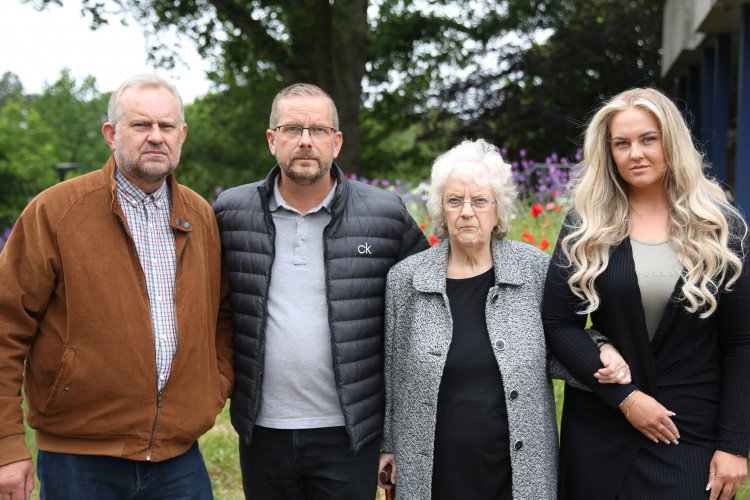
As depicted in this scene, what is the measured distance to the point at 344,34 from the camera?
13.5 meters

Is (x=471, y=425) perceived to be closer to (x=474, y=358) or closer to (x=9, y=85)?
(x=474, y=358)

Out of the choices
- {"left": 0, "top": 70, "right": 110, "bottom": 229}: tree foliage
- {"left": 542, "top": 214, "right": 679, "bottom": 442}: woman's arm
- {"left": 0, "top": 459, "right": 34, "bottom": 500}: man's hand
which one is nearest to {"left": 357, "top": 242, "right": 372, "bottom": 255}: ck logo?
{"left": 542, "top": 214, "right": 679, "bottom": 442}: woman's arm

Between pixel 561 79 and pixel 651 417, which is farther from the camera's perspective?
pixel 561 79

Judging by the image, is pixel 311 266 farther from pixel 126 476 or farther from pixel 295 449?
pixel 126 476

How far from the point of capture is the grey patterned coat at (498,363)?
289 cm

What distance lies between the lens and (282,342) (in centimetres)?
315

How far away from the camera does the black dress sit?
9.49ft

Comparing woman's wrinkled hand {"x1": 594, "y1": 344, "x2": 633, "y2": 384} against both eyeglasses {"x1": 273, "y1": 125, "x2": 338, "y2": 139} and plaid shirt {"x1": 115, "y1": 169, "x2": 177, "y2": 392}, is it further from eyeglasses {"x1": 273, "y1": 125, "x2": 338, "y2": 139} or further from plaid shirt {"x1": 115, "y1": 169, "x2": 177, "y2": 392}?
plaid shirt {"x1": 115, "y1": 169, "x2": 177, "y2": 392}

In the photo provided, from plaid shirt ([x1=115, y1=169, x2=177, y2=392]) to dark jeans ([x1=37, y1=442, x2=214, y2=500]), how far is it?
13.7 inches

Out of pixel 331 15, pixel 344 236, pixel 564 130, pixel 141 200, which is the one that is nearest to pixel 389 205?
pixel 344 236

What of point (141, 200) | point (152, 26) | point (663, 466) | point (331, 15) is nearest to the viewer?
point (663, 466)

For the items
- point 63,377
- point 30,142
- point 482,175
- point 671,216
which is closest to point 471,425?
point 482,175

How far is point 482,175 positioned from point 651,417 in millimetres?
1167

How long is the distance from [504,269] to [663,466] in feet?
3.19
